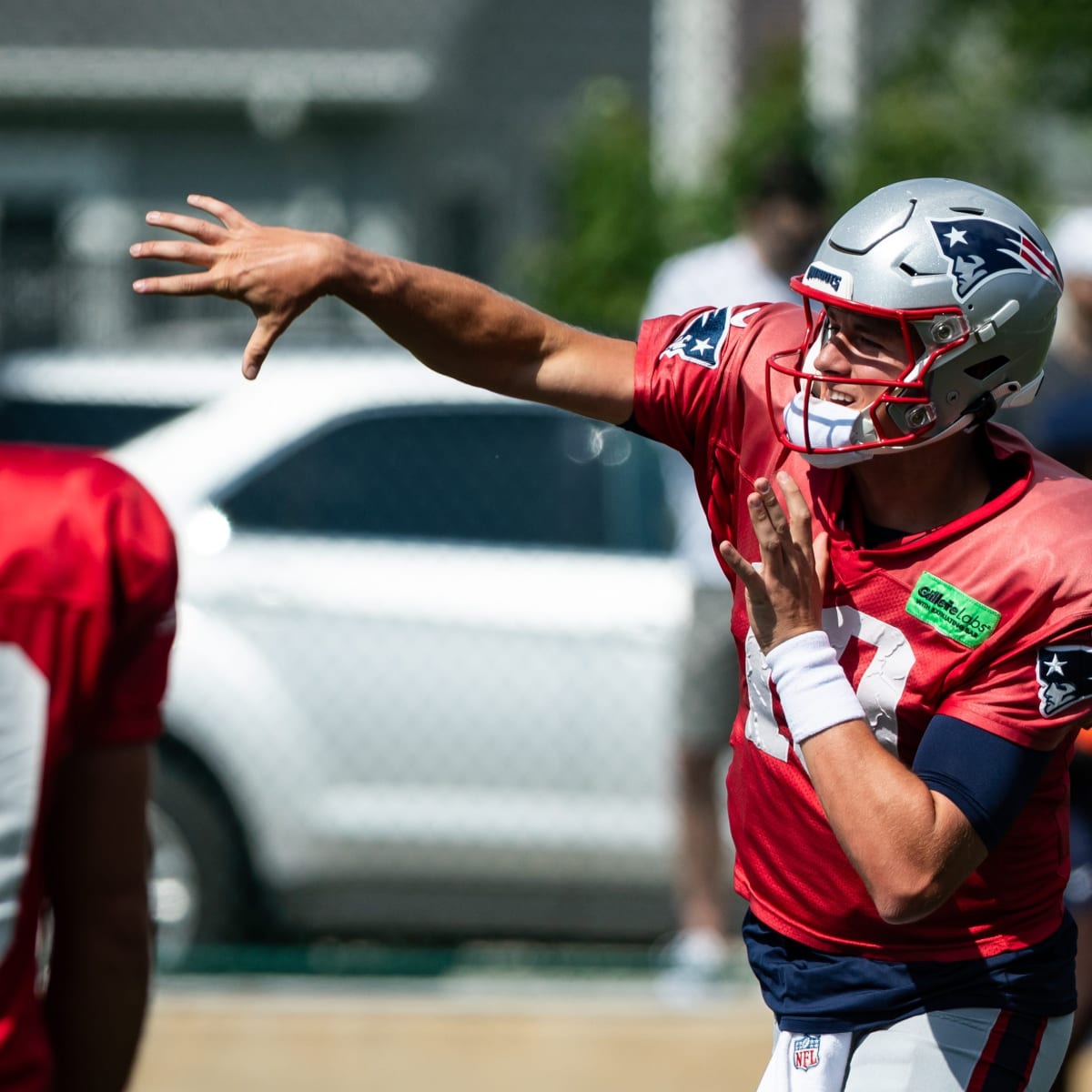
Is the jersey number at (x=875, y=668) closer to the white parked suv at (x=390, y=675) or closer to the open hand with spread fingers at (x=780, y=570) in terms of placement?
the open hand with spread fingers at (x=780, y=570)

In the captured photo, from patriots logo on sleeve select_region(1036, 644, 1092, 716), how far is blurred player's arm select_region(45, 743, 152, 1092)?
1.21m

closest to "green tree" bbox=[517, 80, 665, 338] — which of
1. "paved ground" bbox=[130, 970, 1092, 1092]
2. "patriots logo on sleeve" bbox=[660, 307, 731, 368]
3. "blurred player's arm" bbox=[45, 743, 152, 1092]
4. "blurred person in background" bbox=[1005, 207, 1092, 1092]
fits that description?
"paved ground" bbox=[130, 970, 1092, 1092]

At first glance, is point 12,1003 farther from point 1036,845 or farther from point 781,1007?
point 1036,845

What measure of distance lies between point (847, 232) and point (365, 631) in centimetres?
308

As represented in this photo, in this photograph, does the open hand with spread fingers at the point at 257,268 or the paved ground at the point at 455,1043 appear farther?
the paved ground at the point at 455,1043

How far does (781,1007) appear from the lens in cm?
271

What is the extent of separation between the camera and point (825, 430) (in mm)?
2494

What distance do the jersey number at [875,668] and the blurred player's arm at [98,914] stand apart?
0.96m

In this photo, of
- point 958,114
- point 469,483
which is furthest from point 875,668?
point 958,114

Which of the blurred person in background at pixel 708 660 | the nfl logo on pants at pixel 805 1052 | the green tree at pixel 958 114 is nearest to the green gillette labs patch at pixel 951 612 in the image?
the nfl logo on pants at pixel 805 1052

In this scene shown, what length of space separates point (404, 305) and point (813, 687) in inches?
33.1

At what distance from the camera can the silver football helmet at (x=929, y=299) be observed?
2486mm

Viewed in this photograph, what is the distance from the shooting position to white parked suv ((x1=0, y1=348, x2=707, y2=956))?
532 centimetres

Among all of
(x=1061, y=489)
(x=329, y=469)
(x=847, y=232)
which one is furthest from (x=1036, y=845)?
(x=329, y=469)
